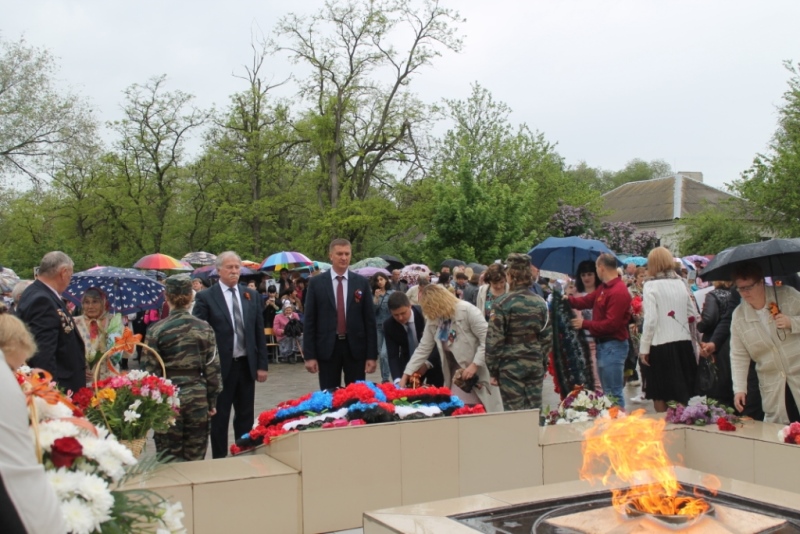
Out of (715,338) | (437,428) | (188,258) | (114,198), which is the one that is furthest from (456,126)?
(437,428)

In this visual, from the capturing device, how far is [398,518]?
13.5 ft

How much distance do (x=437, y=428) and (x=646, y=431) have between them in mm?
1452

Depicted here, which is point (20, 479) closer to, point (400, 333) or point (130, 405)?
point (130, 405)

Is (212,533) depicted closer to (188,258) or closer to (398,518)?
(398,518)

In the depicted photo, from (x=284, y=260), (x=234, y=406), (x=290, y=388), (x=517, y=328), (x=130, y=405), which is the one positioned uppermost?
(x=284, y=260)

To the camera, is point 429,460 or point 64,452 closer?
point 64,452

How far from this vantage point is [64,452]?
2.79 meters

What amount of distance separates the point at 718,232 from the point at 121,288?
33045mm

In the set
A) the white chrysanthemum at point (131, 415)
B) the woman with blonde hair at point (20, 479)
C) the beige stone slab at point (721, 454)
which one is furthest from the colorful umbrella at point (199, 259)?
the woman with blonde hair at point (20, 479)

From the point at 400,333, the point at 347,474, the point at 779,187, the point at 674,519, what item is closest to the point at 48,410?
the point at 347,474

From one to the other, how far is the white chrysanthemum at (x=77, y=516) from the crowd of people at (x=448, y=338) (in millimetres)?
3686

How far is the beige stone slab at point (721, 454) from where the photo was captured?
19.4 feet

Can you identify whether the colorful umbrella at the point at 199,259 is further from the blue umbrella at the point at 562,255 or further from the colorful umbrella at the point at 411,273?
the blue umbrella at the point at 562,255

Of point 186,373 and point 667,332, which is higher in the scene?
point 667,332
